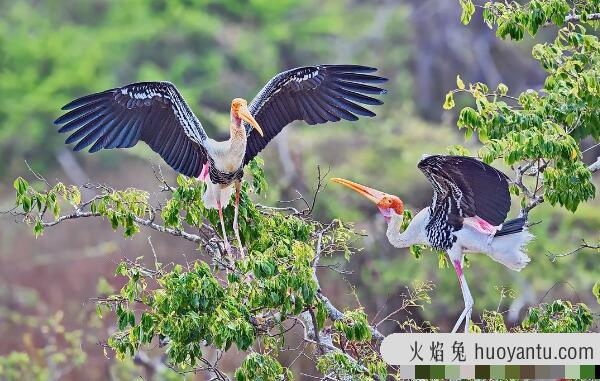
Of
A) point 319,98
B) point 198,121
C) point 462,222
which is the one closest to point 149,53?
point 319,98

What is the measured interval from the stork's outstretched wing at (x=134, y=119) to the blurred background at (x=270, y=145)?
14.8ft

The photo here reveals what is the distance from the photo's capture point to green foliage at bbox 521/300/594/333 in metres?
7.06

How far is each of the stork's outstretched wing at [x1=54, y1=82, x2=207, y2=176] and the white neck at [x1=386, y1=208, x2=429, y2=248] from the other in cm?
119

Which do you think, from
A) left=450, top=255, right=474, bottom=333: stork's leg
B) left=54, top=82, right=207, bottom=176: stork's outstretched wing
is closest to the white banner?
left=450, top=255, right=474, bottom=333: stork's leg

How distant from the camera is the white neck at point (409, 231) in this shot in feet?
25.7

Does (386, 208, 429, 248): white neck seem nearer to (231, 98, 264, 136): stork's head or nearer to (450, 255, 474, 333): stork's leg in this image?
(450, 255, 474, 333): stork's leg

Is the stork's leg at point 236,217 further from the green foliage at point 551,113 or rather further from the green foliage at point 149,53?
the green foliage at point 149,53

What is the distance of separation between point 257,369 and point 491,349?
1098mm

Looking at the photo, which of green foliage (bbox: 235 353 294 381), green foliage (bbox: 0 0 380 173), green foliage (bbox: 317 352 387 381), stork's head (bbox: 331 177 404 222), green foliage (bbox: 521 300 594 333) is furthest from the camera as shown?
green foliage (bbox: 0 0 380 173)

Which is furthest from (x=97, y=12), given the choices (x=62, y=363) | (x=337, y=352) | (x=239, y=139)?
(x=337, y=352)

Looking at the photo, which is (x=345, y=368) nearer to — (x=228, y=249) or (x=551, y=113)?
(x=228, y=249)

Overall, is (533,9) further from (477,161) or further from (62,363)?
(62,363)

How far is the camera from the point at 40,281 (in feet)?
59.9

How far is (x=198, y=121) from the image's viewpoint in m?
8.27
